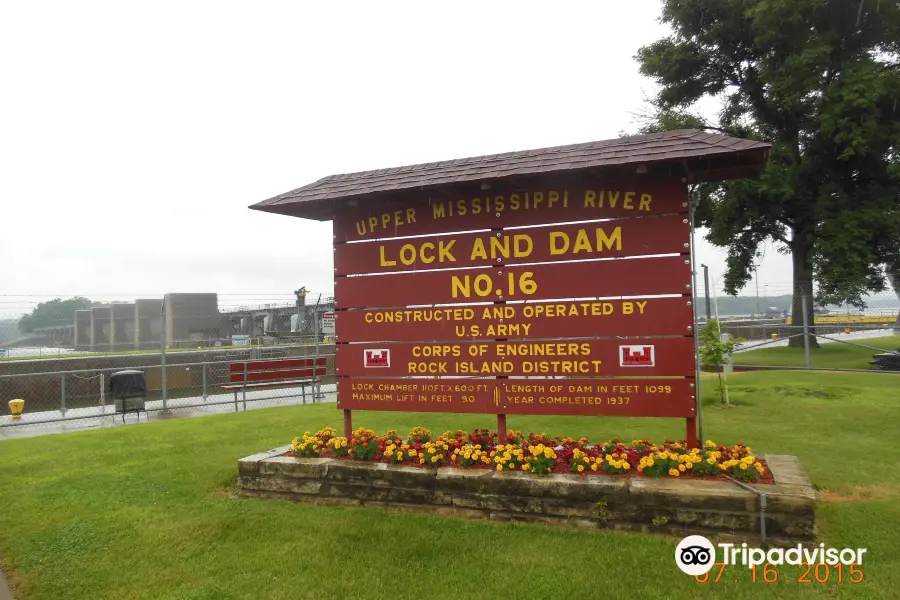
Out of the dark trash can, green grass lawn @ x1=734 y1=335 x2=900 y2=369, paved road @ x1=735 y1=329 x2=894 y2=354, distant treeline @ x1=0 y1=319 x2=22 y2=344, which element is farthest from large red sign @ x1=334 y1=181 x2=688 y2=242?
green grass lawn @ x1=734 y1=335 x2=900 y2=369

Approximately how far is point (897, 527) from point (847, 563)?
2.66 feet

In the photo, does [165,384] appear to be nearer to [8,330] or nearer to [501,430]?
[8,330]

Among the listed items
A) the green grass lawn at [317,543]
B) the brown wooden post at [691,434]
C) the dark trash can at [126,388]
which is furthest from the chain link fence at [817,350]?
the dark trash can at [126,388]

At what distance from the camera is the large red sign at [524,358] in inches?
205

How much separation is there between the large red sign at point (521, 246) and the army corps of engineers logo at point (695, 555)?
7.74ft

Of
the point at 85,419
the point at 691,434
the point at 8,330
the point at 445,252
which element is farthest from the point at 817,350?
the point at 8,330

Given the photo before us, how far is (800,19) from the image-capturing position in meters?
19.3

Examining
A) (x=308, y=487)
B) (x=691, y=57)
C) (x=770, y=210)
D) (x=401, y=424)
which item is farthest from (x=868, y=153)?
(x=308, y=487)

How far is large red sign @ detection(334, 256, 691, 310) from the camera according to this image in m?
5.20

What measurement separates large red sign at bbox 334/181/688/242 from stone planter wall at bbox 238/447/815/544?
233 centimetres

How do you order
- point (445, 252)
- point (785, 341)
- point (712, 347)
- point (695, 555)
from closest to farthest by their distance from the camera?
point (695, 555) → point (445, 252) → point (712, 347) → point (785, 341)

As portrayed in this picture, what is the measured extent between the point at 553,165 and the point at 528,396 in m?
2.17

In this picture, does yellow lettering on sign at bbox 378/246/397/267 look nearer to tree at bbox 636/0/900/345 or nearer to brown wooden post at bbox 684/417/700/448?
brown wooden post at bbox 684/417/700/448

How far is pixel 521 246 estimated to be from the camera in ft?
18.6
